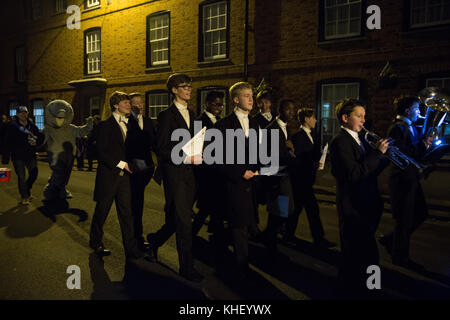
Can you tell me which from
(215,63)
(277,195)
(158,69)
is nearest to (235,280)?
(277,195)

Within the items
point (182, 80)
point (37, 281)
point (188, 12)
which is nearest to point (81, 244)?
point (37, 281)

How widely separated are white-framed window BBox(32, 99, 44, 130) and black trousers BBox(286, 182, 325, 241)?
69.4ft

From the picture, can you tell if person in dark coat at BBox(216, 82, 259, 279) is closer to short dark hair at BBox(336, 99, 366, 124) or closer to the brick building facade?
short dark hair at BBox(336, 99, 366, 124)

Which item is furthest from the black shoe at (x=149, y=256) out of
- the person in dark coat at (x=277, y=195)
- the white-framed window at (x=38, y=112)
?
the white-framed window at (x=38, y=112)

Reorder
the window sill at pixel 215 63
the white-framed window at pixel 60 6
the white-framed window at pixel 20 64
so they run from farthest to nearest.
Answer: the white-framed window at pixel 20 64 < the white-framed window at pixel 60 6 < the window sill at pixel 215 63

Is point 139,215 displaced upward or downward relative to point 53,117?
downward

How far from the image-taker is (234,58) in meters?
14.0

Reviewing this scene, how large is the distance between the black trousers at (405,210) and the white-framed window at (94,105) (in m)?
17.8

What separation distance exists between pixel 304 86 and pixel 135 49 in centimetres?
895

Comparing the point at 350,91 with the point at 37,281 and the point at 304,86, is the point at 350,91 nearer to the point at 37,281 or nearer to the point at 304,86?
the point at 304,86

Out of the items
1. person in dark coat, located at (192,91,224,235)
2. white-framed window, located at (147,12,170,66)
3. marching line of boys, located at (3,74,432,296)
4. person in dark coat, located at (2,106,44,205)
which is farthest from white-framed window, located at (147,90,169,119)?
marching line of boys, located at (3,74,432,296)

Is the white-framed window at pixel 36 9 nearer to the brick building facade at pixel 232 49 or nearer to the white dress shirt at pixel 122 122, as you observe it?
the brick building facade at pixel 232 49

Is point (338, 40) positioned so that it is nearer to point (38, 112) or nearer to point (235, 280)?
point (235, 280)

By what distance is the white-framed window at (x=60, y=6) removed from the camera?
20.2m
